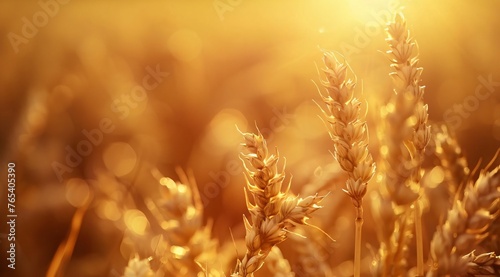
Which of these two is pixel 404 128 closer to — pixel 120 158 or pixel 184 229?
pixel 184 229

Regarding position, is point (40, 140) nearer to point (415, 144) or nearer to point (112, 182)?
point (112, 182)

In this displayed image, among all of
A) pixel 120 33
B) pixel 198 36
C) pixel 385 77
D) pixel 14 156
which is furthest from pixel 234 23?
pixel 14 156

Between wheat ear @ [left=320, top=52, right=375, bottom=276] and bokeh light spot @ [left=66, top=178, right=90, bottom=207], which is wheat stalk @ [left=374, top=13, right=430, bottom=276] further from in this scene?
bokeh light spot @ [left=66, top=178, right=90, bottom=207]

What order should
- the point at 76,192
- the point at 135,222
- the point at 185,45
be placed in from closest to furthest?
A: the point at 135,222
the point at 76,192
the point at 185,45

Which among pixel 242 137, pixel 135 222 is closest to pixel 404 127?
pixel 135 222

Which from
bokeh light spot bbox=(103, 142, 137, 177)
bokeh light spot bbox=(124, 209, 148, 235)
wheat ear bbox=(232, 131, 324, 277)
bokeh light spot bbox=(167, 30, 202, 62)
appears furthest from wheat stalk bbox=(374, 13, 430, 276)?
bokeh light spot bbox=(167, 30, 202, 62)

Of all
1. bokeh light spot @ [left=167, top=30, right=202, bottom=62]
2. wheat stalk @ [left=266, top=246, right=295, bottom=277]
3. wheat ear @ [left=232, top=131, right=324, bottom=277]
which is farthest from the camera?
bokeh light spot @ [left=167, top=30, right=202, bottom=62]

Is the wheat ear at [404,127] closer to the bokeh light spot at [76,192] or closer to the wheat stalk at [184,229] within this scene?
the wheat stalk at [184,229]
